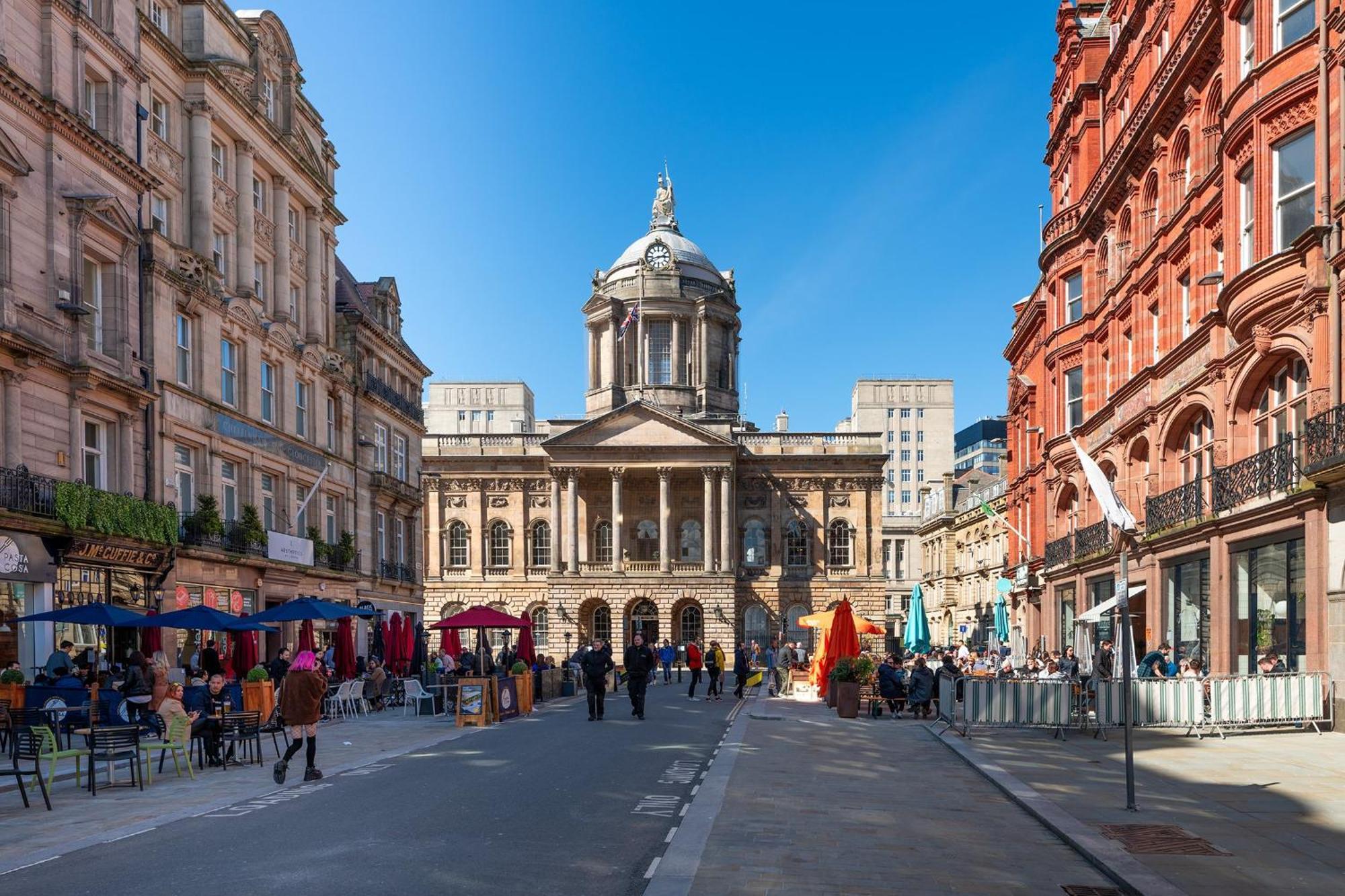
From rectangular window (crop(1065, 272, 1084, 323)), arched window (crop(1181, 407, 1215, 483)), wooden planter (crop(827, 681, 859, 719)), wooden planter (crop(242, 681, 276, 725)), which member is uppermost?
rectangular window (crop(1065, 272, 1084, 323))

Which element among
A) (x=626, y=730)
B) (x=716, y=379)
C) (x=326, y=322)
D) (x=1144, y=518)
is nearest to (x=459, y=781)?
(x=626, y=730)

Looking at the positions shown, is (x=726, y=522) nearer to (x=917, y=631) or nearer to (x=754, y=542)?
(x=754, y=542)

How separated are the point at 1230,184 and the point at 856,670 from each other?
12.3m

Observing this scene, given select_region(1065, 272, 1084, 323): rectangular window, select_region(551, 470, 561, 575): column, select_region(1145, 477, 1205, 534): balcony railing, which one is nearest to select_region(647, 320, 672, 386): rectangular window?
select_region(551, 470, 561, 575): column

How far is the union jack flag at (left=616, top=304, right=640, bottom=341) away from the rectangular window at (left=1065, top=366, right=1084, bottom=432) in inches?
1633

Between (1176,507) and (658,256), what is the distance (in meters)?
58.2

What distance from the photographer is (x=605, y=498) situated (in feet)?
238

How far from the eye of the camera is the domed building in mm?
70125

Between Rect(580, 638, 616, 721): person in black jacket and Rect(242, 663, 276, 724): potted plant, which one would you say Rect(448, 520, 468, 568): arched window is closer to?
Rect(580, 638, 616, 721): person in black jacket

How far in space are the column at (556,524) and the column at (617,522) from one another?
310 cm

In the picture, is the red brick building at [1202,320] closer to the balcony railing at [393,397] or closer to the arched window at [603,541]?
the balcony railing at [393,397]

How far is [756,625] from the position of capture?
72.1 meters

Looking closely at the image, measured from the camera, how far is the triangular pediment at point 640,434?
230 ft

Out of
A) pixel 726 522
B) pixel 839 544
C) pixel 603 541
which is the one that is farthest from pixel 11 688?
pixel 839 544
